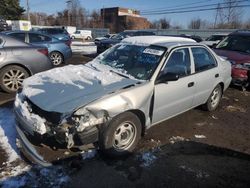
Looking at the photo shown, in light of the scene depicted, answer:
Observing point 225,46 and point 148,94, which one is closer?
point 148,94

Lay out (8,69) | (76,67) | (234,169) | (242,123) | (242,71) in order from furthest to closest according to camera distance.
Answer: (242,71) < (8,69) < (242,123) < (76,67) < (234,169)

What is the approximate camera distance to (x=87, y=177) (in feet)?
10.4

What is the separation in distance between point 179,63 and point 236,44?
494 cm

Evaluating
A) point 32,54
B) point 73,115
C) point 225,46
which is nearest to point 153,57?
point 73,115

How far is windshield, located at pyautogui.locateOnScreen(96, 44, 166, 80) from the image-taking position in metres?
4.07

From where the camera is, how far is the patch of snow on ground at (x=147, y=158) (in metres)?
3.55

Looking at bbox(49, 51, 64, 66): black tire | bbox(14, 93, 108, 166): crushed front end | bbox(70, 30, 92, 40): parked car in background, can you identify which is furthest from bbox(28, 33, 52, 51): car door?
bbox(70, 30, 92, 40): parked car in background

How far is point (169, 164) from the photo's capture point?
359 centimetres

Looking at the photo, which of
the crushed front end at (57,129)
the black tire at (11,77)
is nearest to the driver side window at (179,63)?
the crushed front end at (57,129)

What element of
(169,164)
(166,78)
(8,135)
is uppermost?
(166,78)

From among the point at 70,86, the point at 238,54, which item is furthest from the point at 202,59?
the point at 238,54

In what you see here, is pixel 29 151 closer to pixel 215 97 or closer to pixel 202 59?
pixel 202 59

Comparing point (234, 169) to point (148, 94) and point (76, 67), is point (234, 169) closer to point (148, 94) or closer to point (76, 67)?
point (148, 94)

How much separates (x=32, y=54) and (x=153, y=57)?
11.9 ft
